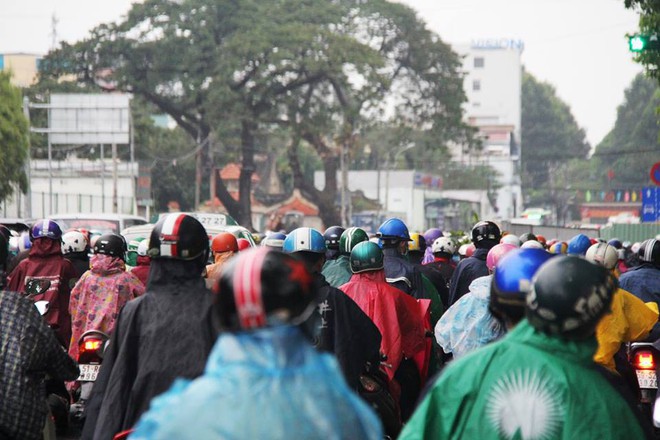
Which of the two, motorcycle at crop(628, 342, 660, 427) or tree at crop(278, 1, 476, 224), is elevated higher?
tree at crop(278, 1, 476, 224)

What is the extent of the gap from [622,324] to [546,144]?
133174 mm

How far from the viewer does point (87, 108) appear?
51.2 meters

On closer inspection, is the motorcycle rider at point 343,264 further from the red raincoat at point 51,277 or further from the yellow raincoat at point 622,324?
the yellow raincoat at point 622,324

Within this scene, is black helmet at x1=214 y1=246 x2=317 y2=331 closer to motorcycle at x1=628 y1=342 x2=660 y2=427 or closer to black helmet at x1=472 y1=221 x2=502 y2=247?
motorcycle at x1=628 y1=342 x2=660 y2=427

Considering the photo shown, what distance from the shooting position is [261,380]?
3.18m

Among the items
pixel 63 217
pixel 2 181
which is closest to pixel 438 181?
pixel 2 181

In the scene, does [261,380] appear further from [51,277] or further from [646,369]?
[51,277]

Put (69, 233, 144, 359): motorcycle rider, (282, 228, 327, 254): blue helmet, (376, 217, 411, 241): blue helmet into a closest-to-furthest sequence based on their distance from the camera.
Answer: (282, 228, 327, 254): blue helmet → (69, 233, 144, 359): motorcycle rider → (376, 217, 411, 241): blue helmet

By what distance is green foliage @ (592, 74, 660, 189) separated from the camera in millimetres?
106438

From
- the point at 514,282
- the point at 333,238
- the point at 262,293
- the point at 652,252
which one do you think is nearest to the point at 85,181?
the point at 333,238

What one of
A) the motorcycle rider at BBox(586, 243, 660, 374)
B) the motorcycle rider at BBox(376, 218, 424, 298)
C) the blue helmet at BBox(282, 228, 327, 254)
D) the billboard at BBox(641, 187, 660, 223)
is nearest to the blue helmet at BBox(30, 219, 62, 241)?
the motorcycle rider at BBox(376, 218, 424, 298)

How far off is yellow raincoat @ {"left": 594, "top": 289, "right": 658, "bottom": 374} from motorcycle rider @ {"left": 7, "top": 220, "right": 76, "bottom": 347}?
4.71 m

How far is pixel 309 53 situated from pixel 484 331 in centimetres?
5217

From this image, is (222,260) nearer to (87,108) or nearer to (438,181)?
(87,108)
